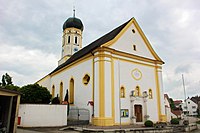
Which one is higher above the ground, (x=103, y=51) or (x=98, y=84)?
(x=103, y=51)

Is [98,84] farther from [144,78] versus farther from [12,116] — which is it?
[12,116]

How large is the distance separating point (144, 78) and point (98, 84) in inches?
284

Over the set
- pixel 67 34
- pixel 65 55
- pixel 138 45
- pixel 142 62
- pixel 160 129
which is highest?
pixel 67 34

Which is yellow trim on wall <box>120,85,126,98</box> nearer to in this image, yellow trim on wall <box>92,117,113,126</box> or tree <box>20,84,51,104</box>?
yellow trim on wall <box>92,117,113,126</box>

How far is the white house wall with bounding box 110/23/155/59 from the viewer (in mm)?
23469

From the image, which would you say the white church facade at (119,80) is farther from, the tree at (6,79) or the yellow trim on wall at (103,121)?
the tree at (6,79)

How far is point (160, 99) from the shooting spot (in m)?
25.2

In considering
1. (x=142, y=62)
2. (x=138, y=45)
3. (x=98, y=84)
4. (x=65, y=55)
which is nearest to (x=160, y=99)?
(x=142, y=62)

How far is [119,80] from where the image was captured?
2181 centimetres

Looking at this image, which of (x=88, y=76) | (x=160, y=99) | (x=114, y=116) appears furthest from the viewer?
(x=160, y=99)

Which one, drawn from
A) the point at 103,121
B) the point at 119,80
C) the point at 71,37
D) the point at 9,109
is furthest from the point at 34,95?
the point at 71,37

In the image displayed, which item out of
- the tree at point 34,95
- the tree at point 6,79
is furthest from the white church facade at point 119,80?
the tree at point 6,79

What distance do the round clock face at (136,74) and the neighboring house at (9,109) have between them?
1396 cm

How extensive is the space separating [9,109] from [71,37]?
29.7 m
